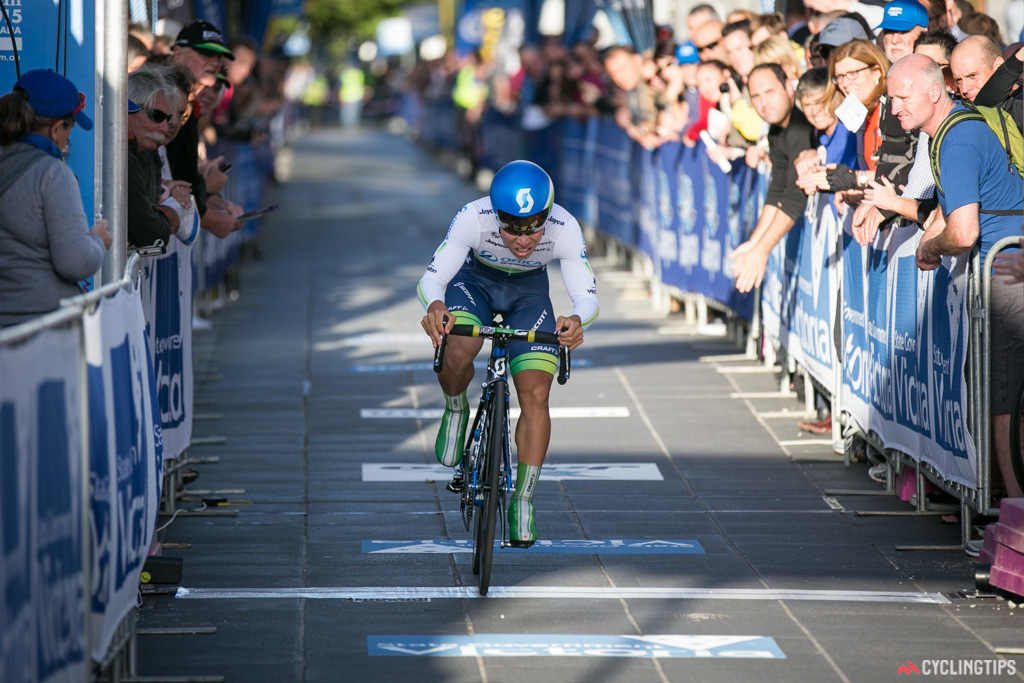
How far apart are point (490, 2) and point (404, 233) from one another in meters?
14.1

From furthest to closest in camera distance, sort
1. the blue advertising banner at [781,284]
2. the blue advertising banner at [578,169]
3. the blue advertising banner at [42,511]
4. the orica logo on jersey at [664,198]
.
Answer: the blue advertising banner at [578,169]
the orica logo on jersey at [664,198]
the blue advertising banner at [781,284]
the blue advertising banner at [42,511]

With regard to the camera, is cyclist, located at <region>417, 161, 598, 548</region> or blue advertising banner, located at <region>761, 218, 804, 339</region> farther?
blue advertising banner, located at <region>761, 218, 804, 339</region>

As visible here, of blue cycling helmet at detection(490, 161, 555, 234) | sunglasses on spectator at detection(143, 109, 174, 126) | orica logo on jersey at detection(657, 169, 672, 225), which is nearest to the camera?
blue cycling helmet at detection(490, 161, 555, 234)

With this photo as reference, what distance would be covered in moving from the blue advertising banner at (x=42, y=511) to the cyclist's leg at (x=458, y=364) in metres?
2.83

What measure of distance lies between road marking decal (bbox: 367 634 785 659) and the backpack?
241 centimetres

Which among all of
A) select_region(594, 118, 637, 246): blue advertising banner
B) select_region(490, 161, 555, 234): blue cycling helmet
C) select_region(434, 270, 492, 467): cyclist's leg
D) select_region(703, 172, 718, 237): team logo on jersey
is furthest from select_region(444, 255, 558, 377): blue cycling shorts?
select_region(594, 118, 637, 246): blue advertising banner

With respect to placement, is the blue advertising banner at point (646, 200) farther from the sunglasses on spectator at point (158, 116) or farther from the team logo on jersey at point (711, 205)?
the sunglasses on spectator at point (158, 116)

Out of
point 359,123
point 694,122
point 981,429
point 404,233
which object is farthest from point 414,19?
point 981,429

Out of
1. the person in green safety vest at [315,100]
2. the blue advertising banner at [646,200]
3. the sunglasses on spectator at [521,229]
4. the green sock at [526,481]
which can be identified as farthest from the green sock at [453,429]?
the person in green safety vest at [315,100]

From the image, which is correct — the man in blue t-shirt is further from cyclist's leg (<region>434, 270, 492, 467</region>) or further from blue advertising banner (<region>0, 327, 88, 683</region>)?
blue advertising banner (<region>0, 327, 88, 683</region>)

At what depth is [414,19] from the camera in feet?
206

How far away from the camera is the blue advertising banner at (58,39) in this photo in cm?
737

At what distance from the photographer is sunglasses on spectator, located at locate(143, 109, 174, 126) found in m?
7.99

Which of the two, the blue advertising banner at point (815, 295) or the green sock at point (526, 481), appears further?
the blue advertising banner at point (815, 295)
